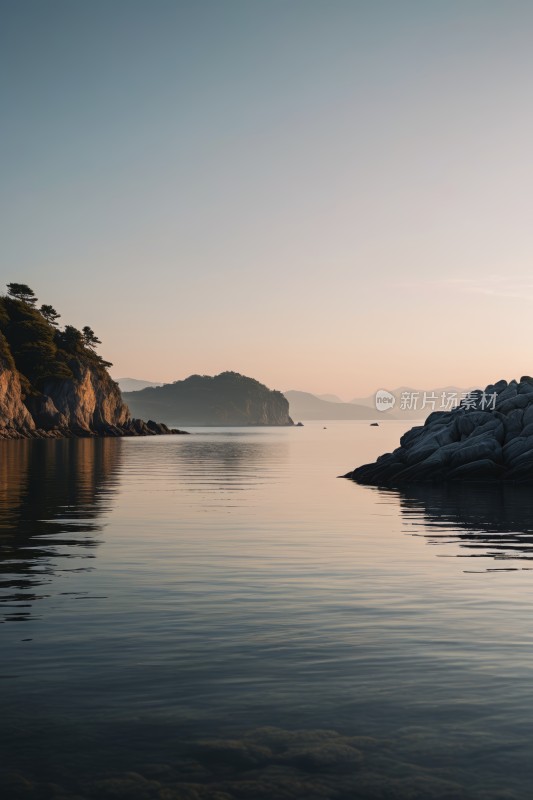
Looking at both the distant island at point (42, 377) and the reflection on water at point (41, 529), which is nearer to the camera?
the reflection on water at point (41, 529)

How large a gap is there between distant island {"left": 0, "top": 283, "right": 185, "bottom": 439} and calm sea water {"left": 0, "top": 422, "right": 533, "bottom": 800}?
12795cm

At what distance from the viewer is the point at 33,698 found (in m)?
9.43

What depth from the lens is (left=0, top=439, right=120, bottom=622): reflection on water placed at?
16906mm

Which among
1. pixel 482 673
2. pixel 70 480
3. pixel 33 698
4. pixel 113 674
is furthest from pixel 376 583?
pixel 70 480

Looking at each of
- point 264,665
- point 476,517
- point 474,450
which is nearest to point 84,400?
point 474,450

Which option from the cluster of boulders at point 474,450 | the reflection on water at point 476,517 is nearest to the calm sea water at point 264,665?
the reflection on water at point 476,517

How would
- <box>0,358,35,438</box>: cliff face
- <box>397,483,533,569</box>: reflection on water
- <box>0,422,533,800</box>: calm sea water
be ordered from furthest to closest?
<box>0,358,35,438</box>: cliff face < <box>397,483,533,569</box>: reflection on water < <box>0,422,533,800</box>: calm sea water

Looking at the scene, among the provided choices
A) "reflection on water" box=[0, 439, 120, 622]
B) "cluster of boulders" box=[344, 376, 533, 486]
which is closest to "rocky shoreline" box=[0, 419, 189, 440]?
"reflection on water" box=[0, 439, 120, 622]

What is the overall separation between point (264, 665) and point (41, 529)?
57.8 ft

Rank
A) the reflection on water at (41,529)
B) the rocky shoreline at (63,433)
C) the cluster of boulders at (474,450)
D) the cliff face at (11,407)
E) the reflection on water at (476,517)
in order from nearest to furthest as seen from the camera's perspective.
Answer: the reflection on water at (41,529) < the reflection on water at (476,517) < the cluster of boulders at (474,450) < the rocky shoreline at (63,433) < the cliff face at (11,407)

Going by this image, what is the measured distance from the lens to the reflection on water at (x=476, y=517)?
2386 centimetres

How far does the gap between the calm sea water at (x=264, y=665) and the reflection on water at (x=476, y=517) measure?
1.03 ft

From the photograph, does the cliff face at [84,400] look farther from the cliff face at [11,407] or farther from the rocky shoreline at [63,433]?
the cliff face at [11,407]

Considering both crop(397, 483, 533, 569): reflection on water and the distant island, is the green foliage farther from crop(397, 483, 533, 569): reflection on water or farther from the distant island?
crop(397, 483, 533, 569): reflection on water
